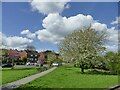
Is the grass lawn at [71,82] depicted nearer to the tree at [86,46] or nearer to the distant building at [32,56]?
the tree at [86,46]

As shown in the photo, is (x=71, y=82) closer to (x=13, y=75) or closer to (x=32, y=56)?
(x=13, y=75)

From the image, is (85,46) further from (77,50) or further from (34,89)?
(34,89)

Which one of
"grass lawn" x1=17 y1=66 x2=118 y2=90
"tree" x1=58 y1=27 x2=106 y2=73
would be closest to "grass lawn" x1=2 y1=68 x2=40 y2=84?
"grass lawn" x1=17 y1=66 x2=118 y2=90

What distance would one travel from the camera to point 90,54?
35.3 metres

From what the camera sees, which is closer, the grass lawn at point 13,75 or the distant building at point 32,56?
the grass lawn at point 13,75

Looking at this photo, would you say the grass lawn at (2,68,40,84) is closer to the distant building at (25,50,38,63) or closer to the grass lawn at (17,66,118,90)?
the grass lawn at (17,66,118,90)

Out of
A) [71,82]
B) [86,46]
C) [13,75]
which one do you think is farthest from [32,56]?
[71,82]

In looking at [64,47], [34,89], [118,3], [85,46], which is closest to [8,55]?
[64,47]

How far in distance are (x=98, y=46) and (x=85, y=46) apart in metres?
1.86

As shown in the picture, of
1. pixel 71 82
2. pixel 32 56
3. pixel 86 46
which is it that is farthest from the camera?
pixel 32 56

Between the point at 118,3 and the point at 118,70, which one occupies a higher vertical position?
the point at 118,3

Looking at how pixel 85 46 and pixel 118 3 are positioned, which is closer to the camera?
pixel 118 3

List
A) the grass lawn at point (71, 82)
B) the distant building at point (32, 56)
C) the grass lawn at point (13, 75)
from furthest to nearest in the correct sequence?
1. the distant building at point (32, 56)
2. the grass lawn at point (13, 75)
3. the grass lawn at point (71, 82)

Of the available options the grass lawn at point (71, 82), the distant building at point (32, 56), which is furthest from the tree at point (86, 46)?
the distant building at point (32, 56)
